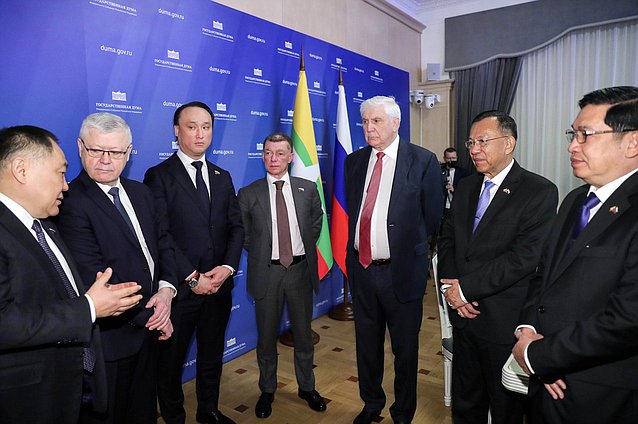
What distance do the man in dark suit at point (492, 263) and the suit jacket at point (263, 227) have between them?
0.97 meters

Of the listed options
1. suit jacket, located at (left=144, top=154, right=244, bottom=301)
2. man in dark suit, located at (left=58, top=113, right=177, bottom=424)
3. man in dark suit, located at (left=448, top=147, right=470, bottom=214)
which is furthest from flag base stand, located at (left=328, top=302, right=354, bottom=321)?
man in dark suit, located at (left=58, top=113, right=177, bottom=424)

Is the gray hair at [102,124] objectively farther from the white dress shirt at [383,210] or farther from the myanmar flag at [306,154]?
the myanmar flag at [306,154]

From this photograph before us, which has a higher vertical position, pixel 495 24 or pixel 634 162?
pixel 495 24

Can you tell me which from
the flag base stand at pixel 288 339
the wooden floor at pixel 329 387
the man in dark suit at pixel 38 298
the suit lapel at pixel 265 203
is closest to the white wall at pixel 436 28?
the wooden floor at pixel 329 387

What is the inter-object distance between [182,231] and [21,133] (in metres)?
1.00

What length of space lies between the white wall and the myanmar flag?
348 cm

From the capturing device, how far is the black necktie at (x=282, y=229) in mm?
2686

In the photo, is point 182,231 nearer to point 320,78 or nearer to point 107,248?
point 107,248

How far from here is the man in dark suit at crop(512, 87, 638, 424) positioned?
4.02ft

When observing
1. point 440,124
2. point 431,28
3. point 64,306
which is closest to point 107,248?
point 64,306

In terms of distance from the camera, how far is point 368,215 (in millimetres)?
2365

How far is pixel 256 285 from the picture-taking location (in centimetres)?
266

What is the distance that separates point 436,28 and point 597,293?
596cm

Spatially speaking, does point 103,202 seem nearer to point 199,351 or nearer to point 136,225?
point 136,225
